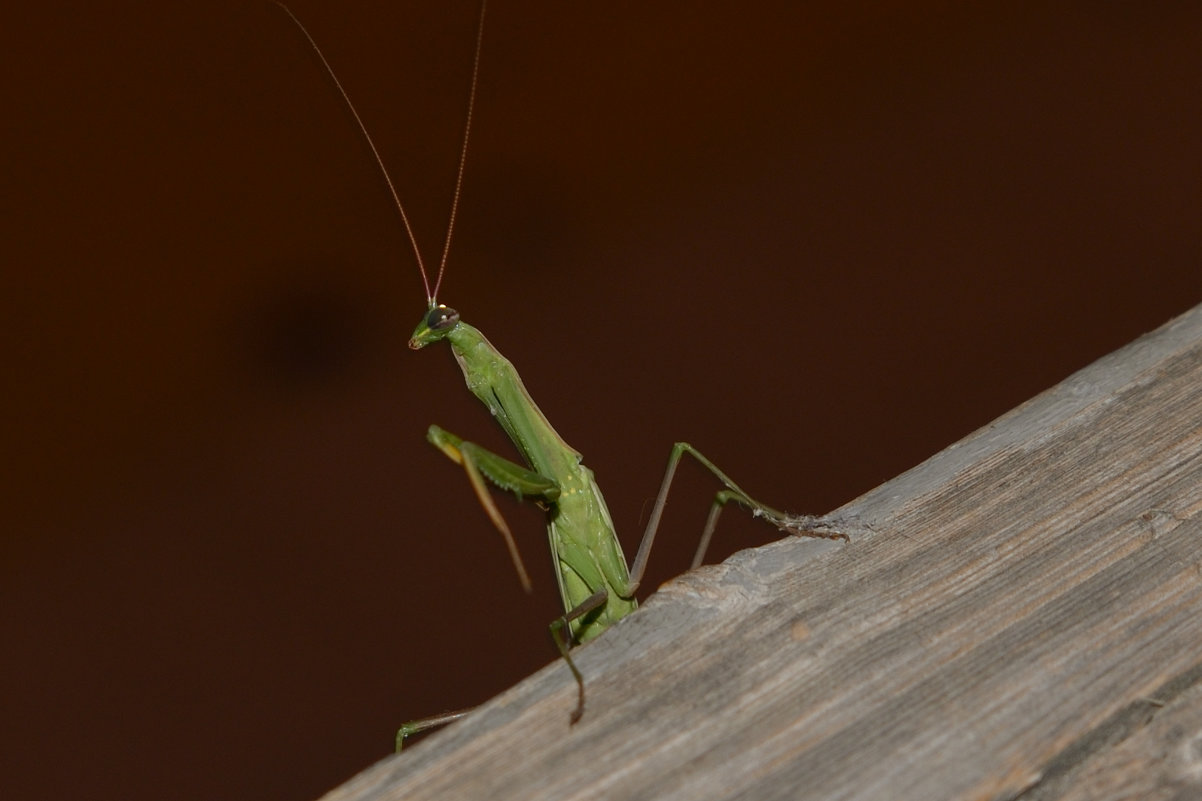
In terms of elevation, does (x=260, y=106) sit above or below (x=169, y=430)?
above

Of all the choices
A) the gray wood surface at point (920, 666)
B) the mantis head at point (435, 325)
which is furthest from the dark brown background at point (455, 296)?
the gray wood surface at point (920, 666)

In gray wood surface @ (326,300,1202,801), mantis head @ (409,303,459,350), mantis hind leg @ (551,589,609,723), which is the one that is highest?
mantis head @ (409,303,459,350)

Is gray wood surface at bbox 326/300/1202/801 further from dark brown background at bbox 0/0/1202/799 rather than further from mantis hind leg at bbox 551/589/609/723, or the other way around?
dark brown background at bbox 0/0/1202/799

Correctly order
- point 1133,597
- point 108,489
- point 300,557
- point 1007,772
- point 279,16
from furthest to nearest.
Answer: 1. point 300,557
2. point 108,489
3. point 279,16
4. point 1133,597
5. point 1007,772

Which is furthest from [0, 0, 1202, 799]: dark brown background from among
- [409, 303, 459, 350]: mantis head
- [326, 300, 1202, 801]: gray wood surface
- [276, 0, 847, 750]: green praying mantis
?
[326, 300, 1202, 801]: gray wood surface

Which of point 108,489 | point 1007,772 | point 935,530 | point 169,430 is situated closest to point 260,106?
point 169,430

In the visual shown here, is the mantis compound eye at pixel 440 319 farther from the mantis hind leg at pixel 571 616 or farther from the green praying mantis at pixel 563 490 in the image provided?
the mantis hind leg at pixel 571 616

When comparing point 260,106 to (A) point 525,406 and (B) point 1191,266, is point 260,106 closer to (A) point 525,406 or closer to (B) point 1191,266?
(A) point 525,406
